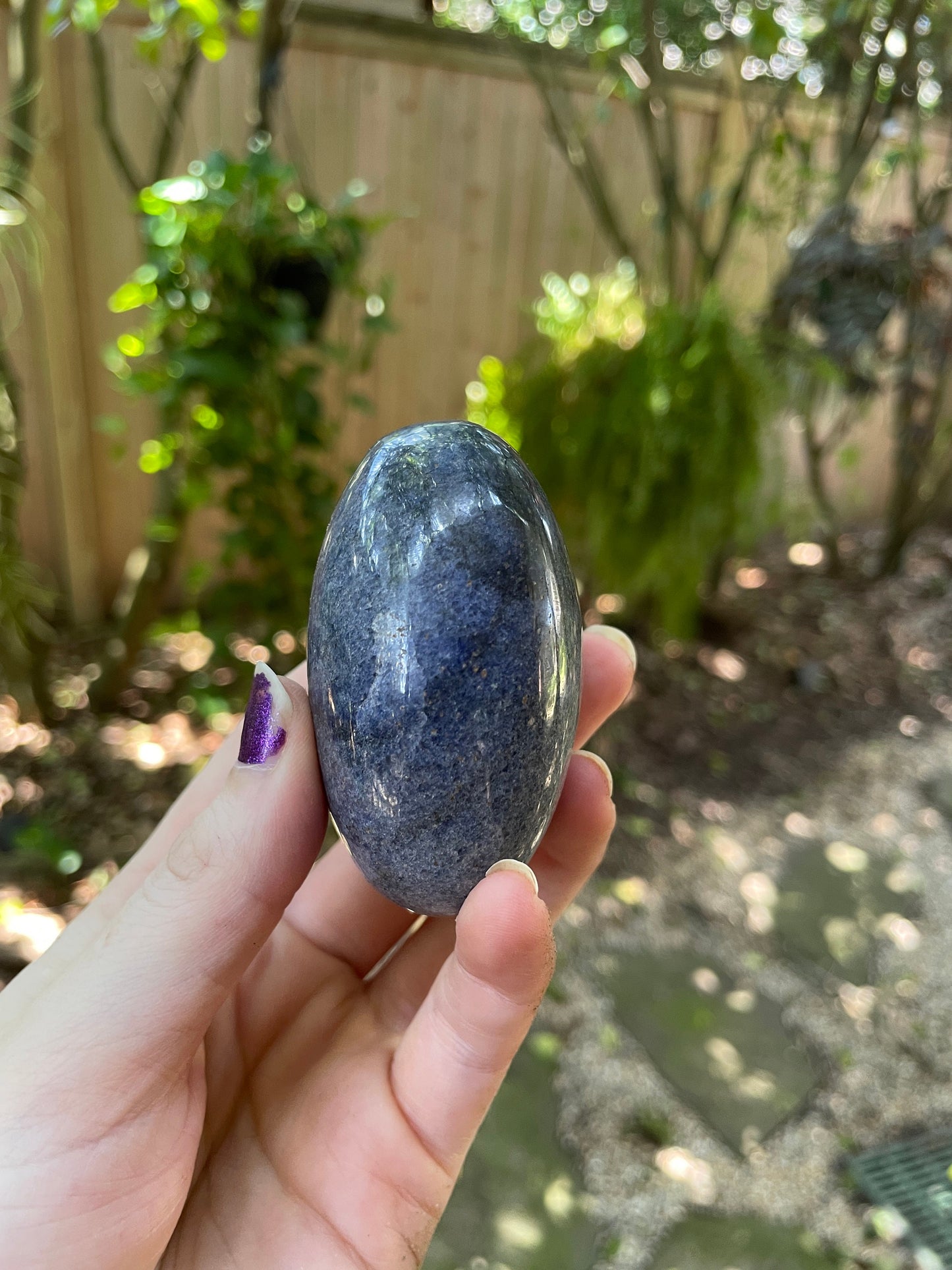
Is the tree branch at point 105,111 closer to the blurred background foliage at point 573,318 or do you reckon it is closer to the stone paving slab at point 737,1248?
the blurred background foliage at point 573,318

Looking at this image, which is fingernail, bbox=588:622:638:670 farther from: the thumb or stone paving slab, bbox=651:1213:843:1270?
stone paving slab, bbox=651:1213:843:1270

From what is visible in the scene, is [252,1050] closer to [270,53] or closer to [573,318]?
[573,318]

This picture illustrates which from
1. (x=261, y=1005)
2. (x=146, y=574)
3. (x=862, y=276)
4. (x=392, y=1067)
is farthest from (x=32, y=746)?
(x=862, y=276)

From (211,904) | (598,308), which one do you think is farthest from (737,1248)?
(598,308)

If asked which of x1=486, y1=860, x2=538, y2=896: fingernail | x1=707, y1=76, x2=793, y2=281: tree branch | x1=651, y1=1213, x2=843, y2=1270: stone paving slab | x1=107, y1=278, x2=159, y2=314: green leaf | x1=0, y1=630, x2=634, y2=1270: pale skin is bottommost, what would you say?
x1=651, y1=1213, x2=843, y2=1270: stone paving slab

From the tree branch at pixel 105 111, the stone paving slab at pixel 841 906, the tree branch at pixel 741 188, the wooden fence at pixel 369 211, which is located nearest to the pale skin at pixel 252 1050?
the stone paving slab at pixel 841 906

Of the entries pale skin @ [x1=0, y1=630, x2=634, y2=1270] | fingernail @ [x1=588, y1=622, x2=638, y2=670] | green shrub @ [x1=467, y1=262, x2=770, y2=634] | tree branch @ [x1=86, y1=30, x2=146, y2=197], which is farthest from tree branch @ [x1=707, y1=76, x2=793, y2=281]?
pale skin @ [x1=0, y1=630, x2=634, y2=1270]
